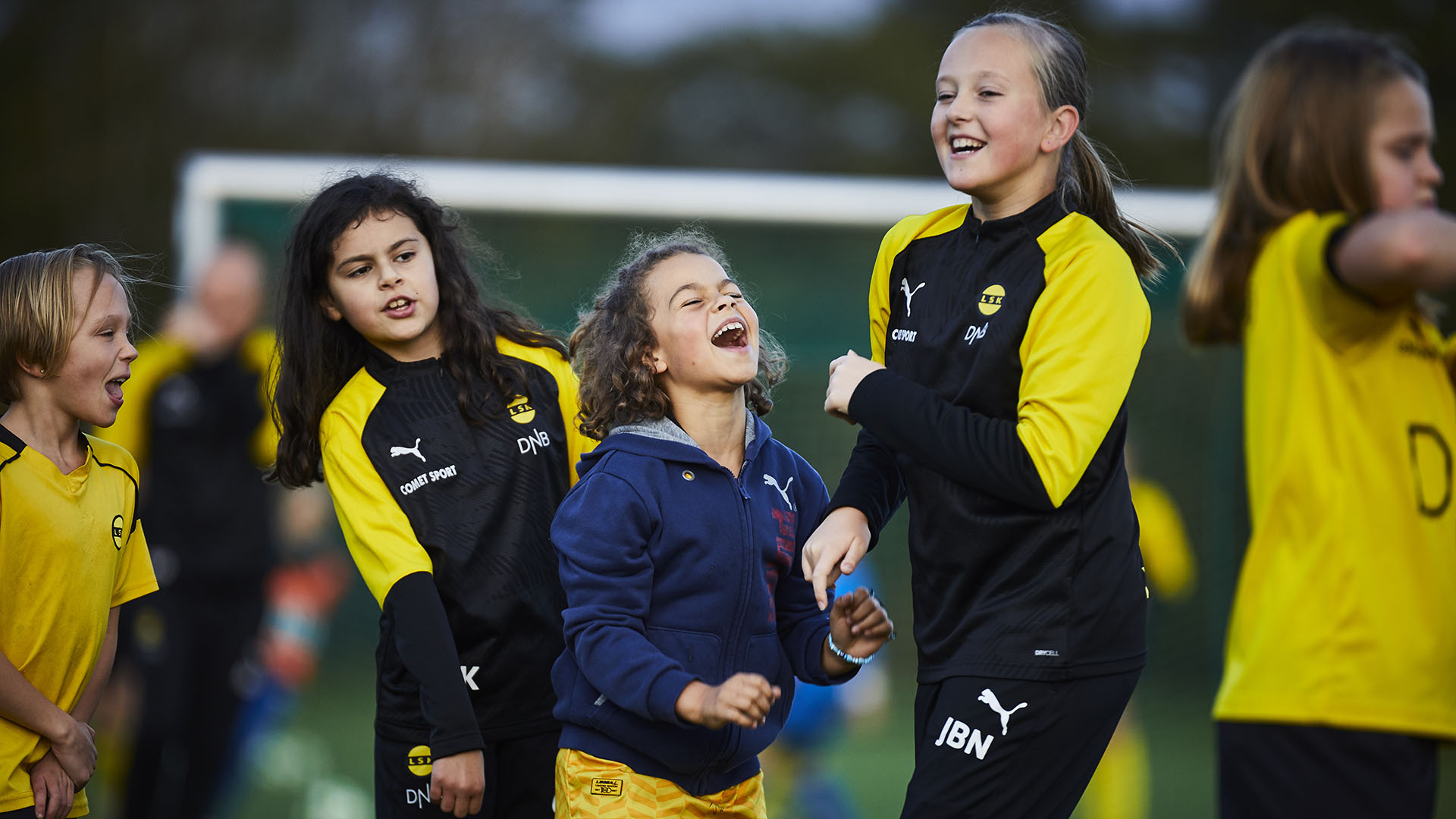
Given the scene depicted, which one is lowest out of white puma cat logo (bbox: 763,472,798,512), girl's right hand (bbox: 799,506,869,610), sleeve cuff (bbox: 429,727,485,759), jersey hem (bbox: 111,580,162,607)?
sleeve cuff (bbox: 429,727,485,759)

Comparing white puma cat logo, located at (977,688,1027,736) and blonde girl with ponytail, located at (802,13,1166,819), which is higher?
blonde girl with ponytail, located at (802,13,1166,819)

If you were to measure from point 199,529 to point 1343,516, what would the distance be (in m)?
4.18

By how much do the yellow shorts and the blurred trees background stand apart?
9466 mm

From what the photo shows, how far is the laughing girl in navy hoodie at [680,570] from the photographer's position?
91.7 inches

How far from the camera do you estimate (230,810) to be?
610 centimetres

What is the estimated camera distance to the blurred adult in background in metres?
4.88

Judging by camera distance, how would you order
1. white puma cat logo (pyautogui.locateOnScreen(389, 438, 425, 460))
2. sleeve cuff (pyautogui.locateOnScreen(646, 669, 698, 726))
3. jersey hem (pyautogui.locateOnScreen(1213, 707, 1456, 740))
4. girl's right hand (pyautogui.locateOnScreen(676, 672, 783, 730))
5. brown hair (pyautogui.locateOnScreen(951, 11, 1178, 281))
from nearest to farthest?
jersey hem (pyautogui.locateOnScreen(1213, 707, 1456, 740))
girl's right hand (pyautogui.locateOnScreen(676, 672, 783, 730))
sleeve cuff (pyautogui.locateOnScreen(646, 669, 698, 726))
brown hair (pyautogui.locateOnScreen(951, 11, 1178, 281))
white puma cat logo (pyautogui.locateOnScreen(389, 438, 425, 460))

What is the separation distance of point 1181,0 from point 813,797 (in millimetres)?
10949

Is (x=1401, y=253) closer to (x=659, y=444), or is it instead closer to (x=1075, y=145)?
(x=1075, y=145)

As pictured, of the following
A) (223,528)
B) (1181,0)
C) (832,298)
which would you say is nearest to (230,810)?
(223,528)

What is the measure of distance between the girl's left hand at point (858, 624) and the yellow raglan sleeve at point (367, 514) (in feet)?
2.73

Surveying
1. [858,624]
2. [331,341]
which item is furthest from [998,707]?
[331,341]

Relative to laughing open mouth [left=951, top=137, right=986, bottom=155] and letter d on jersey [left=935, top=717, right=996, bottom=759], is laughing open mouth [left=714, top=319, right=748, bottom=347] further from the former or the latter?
letter d on jersey [left=935, top=717, right=996, bottom=759]

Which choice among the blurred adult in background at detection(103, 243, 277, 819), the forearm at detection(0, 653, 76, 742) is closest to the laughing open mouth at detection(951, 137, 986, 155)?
the forearm at detection(0, 653, 76, 742)
